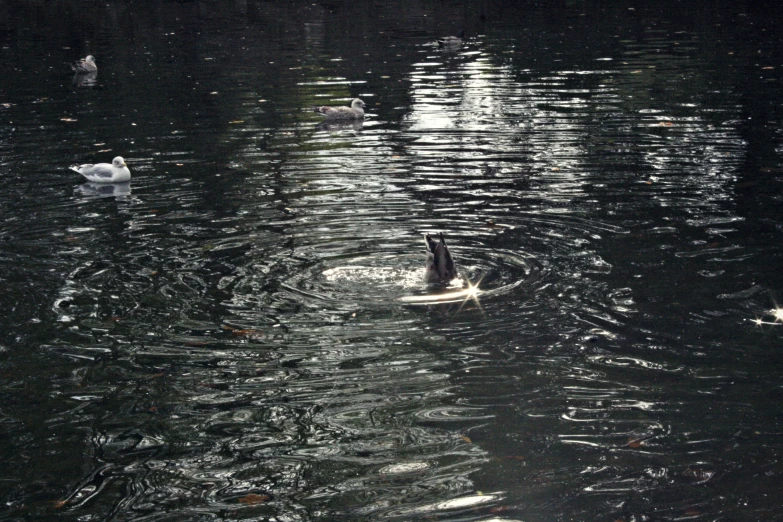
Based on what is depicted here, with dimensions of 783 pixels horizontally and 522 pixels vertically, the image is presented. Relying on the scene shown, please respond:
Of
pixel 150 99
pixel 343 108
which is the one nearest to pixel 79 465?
pixel 343 108

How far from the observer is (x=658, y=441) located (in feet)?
21.4

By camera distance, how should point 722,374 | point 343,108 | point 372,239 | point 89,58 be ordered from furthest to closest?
point 89,58
point 343,108
point 372,239
point 722,374

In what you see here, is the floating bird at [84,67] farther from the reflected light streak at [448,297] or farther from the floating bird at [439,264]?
the reflected light streak at [448,297]

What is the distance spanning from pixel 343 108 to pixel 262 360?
12.0 m

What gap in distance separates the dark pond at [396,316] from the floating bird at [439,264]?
5.2 inches

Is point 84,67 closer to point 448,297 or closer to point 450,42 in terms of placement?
point 450,42

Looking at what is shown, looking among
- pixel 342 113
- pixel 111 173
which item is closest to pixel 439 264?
pixel 111 173

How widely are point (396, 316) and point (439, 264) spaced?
80 cm

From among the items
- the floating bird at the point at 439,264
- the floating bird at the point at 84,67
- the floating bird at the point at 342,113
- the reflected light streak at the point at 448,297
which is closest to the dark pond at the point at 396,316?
the reflected light streak at the point at 448,297

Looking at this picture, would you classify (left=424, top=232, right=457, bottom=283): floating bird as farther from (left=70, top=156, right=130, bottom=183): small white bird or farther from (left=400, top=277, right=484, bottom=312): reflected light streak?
(left=70, top=156, right=130, bottom=183): small white bird

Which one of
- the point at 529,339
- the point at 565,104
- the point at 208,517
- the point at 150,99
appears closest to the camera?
the point at 208,517

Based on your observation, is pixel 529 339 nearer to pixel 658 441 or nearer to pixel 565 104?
pixel 658 441

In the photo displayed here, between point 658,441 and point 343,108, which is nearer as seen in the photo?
point 658,441

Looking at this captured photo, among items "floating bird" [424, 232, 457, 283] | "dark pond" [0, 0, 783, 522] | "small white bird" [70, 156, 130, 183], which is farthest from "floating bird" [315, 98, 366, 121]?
"floating bird" [424, 232, 457, 283]
